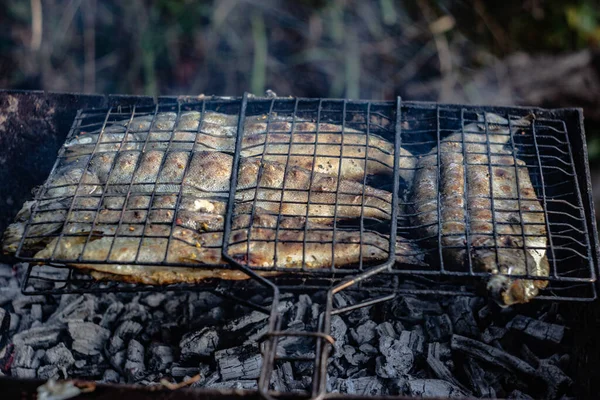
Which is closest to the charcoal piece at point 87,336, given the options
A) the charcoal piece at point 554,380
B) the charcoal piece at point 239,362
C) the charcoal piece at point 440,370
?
the charcoal piece at point 239,362

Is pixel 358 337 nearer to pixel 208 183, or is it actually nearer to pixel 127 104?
pixel 208 183

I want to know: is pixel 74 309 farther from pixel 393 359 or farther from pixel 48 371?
pixel 393 359

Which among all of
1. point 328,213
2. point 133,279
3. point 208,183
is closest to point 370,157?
point 328,213

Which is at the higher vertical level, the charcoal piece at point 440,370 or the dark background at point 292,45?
the dark background at point 292,45

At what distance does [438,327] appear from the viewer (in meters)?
3.33

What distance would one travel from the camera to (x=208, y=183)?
3.16 meters

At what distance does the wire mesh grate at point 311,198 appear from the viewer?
2785 mm

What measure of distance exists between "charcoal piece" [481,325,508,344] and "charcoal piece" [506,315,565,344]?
0.06 metres

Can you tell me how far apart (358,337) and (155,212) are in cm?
145

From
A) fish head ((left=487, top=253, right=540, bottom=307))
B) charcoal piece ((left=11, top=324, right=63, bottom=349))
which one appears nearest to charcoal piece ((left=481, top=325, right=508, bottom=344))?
fish head ((left=487, top=253, right=540, bottom=307))

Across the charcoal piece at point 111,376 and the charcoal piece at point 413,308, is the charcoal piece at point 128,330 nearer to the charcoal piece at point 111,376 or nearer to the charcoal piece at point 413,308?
the charcoal piece at point 111,376

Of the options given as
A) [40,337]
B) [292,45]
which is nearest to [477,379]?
Result: [40,337]

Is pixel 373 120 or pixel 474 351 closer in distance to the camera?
pixel 474 351

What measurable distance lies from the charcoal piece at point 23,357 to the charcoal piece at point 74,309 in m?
0.28
